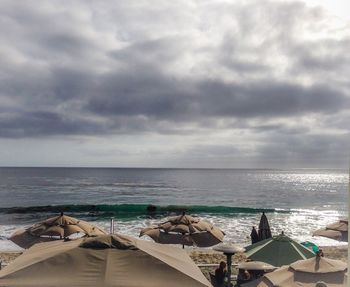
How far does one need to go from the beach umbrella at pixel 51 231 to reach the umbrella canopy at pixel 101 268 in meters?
6.46

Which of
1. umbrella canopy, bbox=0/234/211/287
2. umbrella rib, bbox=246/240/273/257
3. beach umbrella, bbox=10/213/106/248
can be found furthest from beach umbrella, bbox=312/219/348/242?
umbrella canopy, bbox=0/234/211/287

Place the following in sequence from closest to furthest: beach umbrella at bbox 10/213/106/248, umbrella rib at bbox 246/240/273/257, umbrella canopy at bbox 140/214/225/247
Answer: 1. umbrella rib at bbox 246/240/273/257
2. beach umbrella at bbox 10/213/106/248
3. umbrella canopy at bbox 140/214/225/247

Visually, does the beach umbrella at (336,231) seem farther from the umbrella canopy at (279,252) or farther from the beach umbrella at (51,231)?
the beach umbrella at (51,231)

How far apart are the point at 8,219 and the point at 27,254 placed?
136 feet

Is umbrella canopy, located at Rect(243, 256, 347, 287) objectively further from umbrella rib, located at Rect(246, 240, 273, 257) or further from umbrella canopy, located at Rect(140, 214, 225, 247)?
umbrella canopy, located at Rect(140, 214, 225, 247)

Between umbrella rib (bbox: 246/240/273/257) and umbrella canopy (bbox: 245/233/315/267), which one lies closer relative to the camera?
umbrella canopy (bbox: 245/233/315/267)

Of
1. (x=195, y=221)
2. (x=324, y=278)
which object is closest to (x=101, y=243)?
(x=324, y=278)

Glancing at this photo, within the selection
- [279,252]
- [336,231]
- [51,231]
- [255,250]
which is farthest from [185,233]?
[336,231]

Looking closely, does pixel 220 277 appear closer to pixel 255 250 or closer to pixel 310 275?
pixel 255 250

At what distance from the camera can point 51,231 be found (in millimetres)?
12883

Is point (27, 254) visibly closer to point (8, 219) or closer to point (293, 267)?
point (293, 267)

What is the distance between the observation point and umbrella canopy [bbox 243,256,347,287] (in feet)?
24.5

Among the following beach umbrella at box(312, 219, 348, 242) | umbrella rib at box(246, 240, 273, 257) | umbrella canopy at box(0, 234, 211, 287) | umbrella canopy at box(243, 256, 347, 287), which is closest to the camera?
umbrella canopy at box(0, 234, 211, 287)

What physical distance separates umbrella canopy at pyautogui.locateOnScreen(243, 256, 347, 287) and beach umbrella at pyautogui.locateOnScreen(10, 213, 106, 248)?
6.27m
